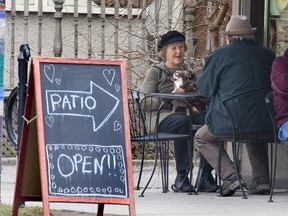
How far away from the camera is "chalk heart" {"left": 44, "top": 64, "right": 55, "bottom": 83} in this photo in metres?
7.75

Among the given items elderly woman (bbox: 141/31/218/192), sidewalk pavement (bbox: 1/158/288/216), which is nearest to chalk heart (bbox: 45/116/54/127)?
sidewalk pavement (bbox: 1/158/288/216)

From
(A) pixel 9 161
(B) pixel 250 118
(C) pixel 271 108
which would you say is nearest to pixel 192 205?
(B) pixel 250 118

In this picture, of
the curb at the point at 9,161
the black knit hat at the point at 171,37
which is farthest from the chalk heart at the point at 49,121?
the curb at the point at 9,161

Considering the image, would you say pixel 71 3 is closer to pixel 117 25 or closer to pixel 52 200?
pixel 117 25

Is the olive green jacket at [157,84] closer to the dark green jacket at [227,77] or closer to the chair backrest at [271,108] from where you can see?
the dark green jacket at [227,77]

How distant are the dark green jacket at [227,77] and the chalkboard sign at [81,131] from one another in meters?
2.09

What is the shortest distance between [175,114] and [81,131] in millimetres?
2787

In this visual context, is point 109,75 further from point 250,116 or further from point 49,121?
point 250,116

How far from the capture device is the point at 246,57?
32.4 ft

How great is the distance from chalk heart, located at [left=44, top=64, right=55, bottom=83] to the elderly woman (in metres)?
2.71

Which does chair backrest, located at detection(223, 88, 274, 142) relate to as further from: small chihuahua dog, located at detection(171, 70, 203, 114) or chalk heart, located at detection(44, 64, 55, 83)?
chalk heart, located at detection(44, 64, 55, 83)

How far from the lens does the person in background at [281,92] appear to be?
9.33 metres

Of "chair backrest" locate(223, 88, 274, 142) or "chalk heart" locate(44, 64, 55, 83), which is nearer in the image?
"chalk heart" locate(44, 64, 55, 83)

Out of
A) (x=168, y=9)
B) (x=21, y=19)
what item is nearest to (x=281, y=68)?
(x=168, y=9)
